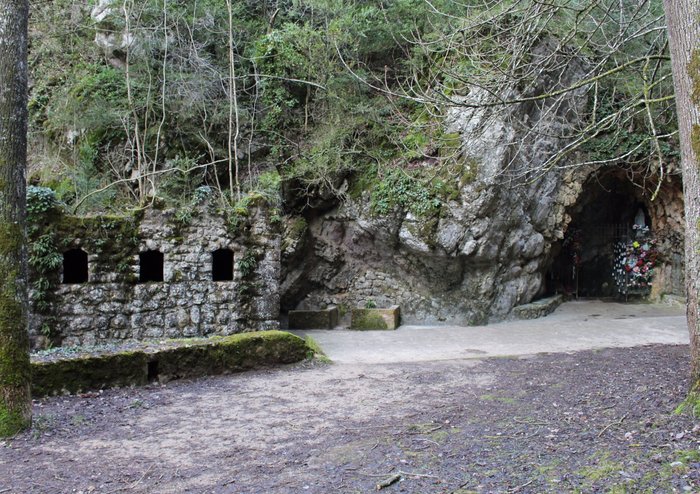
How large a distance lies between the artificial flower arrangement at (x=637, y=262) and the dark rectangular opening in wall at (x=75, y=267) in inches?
555

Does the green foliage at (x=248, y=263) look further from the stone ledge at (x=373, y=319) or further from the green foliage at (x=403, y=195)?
the green foliage at (x=403, y=195)

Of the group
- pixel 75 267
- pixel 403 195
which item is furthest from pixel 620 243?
pixel 75 267

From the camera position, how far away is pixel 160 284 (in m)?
9.66

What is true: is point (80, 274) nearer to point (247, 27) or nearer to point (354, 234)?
point (354, 234)

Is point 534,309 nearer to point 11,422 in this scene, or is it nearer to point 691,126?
point 691,126

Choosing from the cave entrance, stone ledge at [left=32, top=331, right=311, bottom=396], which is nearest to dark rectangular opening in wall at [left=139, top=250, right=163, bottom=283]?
stone ledge at [left=32, top=331, right=311, bottom=396]

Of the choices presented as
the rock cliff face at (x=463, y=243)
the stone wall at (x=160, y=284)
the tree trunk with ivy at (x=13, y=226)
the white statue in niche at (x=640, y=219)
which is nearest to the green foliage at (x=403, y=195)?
the rock cliff face at (x=463, y=243)

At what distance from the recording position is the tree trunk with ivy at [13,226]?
4.60 metres

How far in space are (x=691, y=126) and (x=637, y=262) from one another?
12.3 metres

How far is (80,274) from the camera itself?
1010cm

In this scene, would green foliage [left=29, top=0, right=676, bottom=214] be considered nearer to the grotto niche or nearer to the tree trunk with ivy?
the grotto niche

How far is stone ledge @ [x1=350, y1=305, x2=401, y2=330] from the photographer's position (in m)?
12.0

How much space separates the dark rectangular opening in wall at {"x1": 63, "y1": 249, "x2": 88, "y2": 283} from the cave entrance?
1282cm

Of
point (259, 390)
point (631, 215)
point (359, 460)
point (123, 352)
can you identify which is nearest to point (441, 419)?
point (359, 460)
